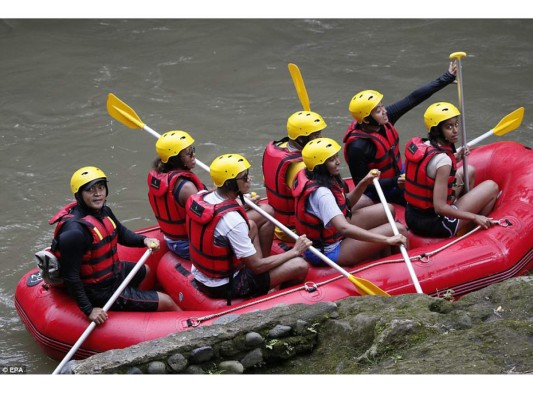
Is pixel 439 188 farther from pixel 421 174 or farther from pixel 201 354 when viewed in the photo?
pixel 201 354

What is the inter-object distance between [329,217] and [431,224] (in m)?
0.81

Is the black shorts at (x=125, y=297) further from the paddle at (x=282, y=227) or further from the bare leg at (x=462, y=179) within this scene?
the bare leg at (x=462, y=179)

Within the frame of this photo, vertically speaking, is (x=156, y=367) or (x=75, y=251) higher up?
(x=75, y=251)

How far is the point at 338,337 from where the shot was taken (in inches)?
169

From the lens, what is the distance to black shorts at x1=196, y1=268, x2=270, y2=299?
5219 millimetres

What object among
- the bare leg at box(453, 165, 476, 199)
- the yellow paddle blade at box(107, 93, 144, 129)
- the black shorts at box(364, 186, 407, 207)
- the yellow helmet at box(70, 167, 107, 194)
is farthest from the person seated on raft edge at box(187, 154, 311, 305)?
the yellow paddle blade at box(107, 93, 144, 129)

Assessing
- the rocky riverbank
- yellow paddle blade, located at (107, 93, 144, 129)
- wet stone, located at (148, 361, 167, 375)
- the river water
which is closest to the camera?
the rocky riverbank

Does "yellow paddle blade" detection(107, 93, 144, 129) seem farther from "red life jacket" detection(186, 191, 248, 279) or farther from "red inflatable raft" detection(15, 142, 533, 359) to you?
"red life jacket" detection(186, 191, 248, 279)

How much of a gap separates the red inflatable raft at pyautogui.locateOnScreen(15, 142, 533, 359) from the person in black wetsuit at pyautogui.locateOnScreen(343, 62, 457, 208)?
50 centimetres

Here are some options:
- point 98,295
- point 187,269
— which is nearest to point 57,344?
point 98,295

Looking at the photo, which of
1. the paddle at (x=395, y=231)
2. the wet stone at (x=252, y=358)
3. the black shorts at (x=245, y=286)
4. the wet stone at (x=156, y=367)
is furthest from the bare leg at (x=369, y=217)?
the wet stone at (x=156, y=367)

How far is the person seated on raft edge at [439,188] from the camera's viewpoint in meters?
5.46

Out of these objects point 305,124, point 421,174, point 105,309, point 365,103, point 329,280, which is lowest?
point 105,309

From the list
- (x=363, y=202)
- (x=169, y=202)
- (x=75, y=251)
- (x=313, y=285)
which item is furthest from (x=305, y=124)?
(x=75, y=251)
